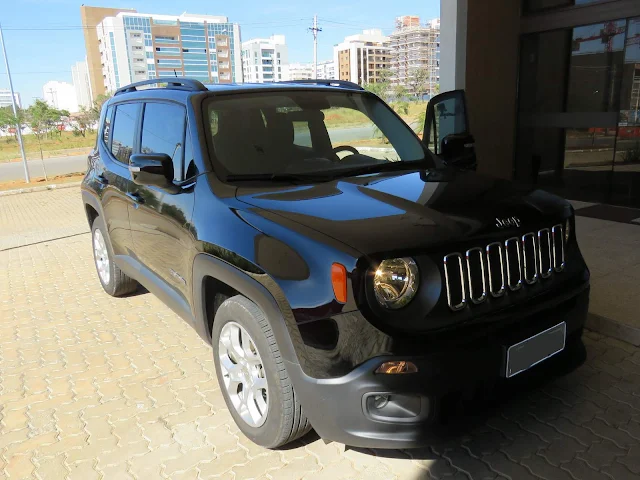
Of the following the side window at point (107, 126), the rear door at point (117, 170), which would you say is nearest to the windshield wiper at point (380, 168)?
the rear door at point (117, 170)

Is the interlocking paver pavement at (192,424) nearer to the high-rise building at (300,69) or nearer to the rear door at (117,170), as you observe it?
the rear door at (117,170)

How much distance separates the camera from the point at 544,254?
2596mm

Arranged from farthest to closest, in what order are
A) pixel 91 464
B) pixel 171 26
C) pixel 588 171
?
pixel 171 26 < pixel 588 171 < pixel 91 464

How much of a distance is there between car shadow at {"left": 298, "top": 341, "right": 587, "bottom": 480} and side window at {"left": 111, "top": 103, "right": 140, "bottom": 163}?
2.62 m

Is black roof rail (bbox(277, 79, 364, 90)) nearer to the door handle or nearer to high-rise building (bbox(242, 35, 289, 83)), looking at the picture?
the door handle

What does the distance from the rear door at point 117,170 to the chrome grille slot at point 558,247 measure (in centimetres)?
289

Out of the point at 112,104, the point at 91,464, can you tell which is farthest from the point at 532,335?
the point at 112,104

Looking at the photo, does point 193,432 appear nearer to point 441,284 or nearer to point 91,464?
point 91,464

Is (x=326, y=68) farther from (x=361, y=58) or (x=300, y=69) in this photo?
(x=361, y=58)

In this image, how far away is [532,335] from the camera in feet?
7.82

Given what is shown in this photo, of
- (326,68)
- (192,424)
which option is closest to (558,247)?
(192,424)

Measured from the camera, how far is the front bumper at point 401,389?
207cm

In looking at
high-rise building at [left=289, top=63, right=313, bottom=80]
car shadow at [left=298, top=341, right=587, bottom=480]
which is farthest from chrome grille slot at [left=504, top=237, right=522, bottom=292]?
high-rise building at [left=289, top=63, right=313, bottom=80]

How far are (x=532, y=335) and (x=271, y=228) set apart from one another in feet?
4.15
